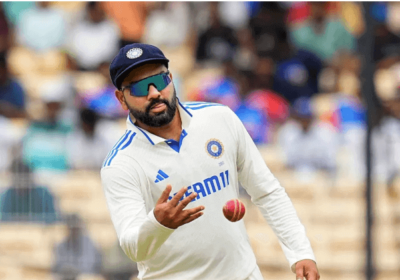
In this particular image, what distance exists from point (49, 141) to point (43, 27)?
10.5ft

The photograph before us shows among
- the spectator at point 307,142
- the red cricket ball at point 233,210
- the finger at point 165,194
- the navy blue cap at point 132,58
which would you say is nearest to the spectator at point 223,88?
the spectator at point 307,142

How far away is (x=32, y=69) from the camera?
11172mm

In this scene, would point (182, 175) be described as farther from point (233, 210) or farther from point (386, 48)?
point (386, 48)

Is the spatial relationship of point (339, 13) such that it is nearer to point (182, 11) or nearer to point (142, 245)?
point (182, 11)

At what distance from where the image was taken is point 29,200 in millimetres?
7699

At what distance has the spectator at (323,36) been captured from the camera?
10.6 m

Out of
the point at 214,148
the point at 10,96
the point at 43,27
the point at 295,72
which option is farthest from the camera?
the point at 43,27

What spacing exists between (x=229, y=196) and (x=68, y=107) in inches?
229

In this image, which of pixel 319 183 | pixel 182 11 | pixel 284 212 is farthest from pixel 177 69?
pixel 284 212

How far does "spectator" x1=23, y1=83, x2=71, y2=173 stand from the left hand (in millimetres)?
4727

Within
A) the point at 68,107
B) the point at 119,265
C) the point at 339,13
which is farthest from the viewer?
the point at 339,13

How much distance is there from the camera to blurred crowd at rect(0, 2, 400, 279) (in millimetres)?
7984

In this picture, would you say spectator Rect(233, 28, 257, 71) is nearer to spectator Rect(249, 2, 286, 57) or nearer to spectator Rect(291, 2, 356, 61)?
spectator Rect(249, 2, 286, 57)

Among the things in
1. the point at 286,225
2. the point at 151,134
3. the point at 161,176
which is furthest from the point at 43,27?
the point at 286,225
